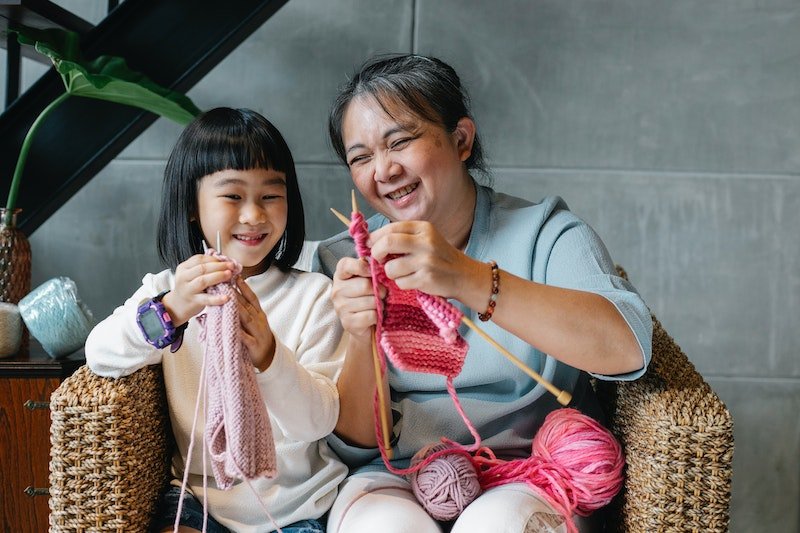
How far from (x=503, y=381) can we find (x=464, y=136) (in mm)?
444

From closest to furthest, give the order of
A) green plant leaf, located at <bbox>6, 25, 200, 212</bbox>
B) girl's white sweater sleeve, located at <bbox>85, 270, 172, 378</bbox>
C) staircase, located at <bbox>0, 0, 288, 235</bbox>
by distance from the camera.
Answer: girl's white sweater sleeve, located at <bbox>85, 270, 172, 378</bbox> < green plant leaf, located at <bbox>6, 25, 200, 212</bbox> < staircase, located at <bbox>0, 0, 288, 235</bbox>

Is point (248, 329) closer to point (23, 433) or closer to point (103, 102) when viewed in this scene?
point (23, 433)

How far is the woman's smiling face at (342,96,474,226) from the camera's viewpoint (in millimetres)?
1459

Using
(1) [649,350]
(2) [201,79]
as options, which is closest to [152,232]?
(2) [201,79]

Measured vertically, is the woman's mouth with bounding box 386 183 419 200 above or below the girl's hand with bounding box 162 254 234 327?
above

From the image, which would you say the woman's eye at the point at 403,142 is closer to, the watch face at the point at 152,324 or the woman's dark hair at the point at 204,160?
the woman's dark hair at the point at 204,160

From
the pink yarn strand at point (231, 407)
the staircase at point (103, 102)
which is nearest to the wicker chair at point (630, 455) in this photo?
the pink yarn strand at point (231, 407)

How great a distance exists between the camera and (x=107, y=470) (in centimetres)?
126

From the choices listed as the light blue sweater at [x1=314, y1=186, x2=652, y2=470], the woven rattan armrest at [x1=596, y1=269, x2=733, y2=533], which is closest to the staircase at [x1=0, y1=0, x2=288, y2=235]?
the light blue sweater at [x1=314, y1=186, x2=652, y2=470]

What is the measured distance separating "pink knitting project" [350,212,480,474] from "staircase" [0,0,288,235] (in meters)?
1.06

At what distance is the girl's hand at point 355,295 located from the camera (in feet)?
4.13

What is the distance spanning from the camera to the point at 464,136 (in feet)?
5.13

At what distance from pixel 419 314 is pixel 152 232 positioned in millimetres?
1261

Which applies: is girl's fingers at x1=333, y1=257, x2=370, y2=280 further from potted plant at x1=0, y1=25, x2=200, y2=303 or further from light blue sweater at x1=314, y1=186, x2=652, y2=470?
potted plant at x1=0, y1=25, x2=200, y2=303
